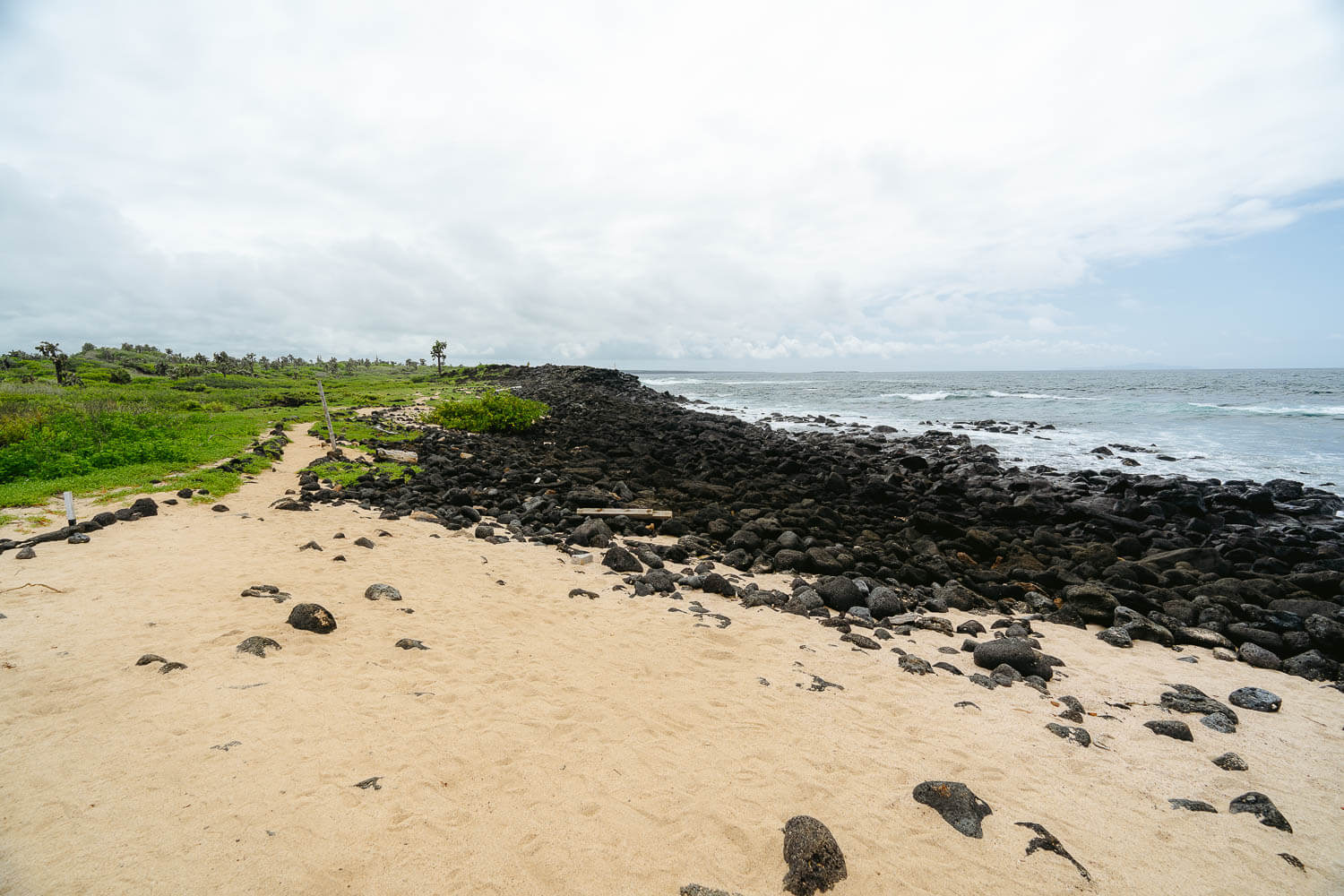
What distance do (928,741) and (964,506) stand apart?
1249cm

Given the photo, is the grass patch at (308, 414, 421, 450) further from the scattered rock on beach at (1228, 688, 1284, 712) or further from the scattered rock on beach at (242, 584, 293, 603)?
the scattered rock on beach at (1228, 688, 1284, 712)

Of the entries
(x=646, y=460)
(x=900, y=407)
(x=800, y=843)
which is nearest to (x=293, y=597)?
(x=800, y=843)

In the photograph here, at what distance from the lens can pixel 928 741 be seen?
5383 mm

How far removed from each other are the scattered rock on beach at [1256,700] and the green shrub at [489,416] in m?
26.2

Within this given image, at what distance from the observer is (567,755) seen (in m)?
4.88

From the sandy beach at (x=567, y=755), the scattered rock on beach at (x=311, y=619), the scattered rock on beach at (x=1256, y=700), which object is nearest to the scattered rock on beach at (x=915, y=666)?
the sandy beach at (x=567, y=755)

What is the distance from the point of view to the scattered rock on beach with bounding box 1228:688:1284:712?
6285mm

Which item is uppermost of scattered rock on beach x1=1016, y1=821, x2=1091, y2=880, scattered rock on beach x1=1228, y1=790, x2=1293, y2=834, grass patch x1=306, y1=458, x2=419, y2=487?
grass patch x1=306, y1=458, x2=419, y2=487

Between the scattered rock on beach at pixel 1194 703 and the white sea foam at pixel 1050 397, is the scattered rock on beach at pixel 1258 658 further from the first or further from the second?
the white sea foam at pixel 1050 397

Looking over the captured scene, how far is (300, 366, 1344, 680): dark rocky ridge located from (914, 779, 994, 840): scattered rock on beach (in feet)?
13.8

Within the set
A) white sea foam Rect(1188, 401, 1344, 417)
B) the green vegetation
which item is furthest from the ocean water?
the green vegetation

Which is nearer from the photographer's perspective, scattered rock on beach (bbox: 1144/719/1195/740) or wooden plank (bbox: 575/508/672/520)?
scattered rock on beach (bbox: 1144/719/1195/740)

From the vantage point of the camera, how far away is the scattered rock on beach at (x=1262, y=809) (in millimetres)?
4383

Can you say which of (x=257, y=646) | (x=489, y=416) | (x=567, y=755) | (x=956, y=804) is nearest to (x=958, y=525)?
(x=956, y=804)
